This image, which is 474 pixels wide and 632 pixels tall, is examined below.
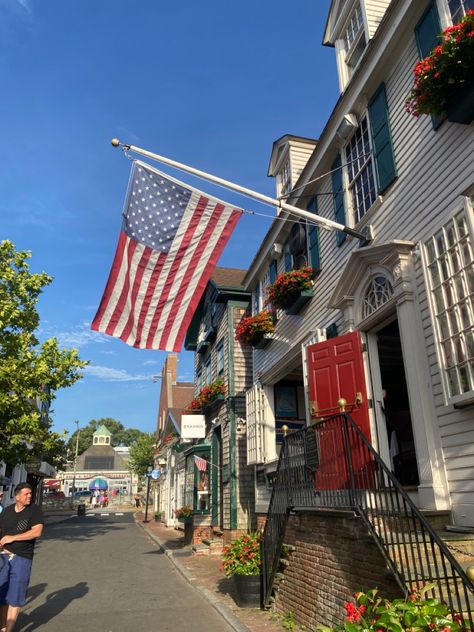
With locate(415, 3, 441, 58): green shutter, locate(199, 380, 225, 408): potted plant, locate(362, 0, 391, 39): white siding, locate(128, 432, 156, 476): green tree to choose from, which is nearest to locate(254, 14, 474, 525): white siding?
locate(362, 0, 391, 39): white siding

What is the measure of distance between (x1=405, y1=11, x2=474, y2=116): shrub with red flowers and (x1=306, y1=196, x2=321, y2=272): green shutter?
4.39 meters

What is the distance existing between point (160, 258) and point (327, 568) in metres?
5.40

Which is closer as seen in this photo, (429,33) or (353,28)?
(429,33)

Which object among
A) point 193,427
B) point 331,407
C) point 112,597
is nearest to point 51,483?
point 193,427

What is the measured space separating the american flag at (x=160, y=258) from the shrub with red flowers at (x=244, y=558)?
354 centimetres

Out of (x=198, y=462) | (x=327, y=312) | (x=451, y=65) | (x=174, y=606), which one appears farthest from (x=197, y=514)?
(x=451, y=65)

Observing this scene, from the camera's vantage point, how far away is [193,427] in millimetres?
16625

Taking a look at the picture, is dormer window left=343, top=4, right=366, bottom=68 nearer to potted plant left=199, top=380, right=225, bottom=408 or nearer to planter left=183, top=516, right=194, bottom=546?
potted plant left=199, top=380, right=225, bottom=408

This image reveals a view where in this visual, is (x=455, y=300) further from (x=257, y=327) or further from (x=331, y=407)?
(x=257, y=327)

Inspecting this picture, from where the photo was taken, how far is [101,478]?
85250 millimetres

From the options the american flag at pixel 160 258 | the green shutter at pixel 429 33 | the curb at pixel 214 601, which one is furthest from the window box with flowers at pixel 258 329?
the green shutter at pixel 429 33

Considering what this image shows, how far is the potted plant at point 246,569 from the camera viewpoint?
7645 millimetres

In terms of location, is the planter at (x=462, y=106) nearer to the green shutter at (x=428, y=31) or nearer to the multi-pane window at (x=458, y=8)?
the multi-pane window at (x=458, y=8)

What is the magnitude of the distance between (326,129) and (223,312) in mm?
9026
